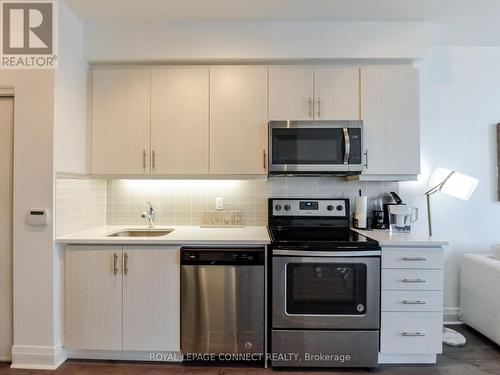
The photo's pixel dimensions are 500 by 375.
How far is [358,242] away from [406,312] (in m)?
0.57

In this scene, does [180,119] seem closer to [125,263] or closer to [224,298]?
[125,263]

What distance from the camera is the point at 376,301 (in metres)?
1.99

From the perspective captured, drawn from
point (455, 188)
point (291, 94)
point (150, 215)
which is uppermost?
point (291, 94)

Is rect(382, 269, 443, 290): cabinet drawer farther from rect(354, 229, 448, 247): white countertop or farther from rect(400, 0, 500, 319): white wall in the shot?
rect(400, 0, 500, 319): white wall

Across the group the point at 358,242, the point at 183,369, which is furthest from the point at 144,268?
the point at 358,242

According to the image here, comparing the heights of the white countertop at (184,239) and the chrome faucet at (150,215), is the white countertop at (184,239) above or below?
below

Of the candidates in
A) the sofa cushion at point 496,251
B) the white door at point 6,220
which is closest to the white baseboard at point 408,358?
the sofa cushion at point 496,251

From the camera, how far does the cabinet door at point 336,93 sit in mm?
2383

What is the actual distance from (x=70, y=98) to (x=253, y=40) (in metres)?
1.46

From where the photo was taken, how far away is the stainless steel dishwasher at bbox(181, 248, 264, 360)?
2.03 metres

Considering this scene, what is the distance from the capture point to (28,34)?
2094mm

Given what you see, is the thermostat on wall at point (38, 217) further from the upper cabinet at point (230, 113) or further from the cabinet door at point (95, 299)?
the upper cabinet at point (230, 113)

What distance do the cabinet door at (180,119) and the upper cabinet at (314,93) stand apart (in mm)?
572

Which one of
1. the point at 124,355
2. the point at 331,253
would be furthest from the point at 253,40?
the point at 124,355
